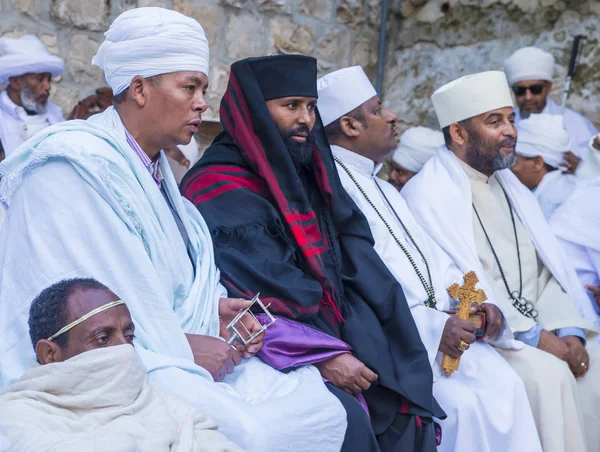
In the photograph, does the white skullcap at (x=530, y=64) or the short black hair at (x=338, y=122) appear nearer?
the short black hair at (x=338, y=122)

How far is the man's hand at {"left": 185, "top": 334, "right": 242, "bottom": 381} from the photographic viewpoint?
3229mm

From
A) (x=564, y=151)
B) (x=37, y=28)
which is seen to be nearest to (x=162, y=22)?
(x=37, y=28)

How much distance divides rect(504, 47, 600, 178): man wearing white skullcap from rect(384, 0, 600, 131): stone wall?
10.7 inches

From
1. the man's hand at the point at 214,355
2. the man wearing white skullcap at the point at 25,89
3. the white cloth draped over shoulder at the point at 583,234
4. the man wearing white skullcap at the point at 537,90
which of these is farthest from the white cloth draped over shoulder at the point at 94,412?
the man wearing white skullcap at the point at 537,90

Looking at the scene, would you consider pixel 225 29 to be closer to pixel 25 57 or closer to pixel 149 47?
pixel 25 57

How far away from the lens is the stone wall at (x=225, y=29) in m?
6.32

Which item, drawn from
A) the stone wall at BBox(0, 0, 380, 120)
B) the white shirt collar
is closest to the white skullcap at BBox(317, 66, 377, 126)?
the white shirt collar

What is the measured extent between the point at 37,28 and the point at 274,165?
10.2ft

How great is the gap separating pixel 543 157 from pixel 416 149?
956 millimetres

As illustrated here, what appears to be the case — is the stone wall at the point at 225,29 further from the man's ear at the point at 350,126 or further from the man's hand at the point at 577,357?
the man's hand at the point at 577,357

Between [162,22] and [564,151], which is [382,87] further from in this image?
[162,22]

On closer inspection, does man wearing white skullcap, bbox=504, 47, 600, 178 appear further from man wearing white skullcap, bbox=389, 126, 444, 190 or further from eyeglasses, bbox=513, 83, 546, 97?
man wearing white skullcap, bbox=389, 126, 444, 190

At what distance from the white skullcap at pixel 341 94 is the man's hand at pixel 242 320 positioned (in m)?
1.75

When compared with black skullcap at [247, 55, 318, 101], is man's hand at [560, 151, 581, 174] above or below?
below
